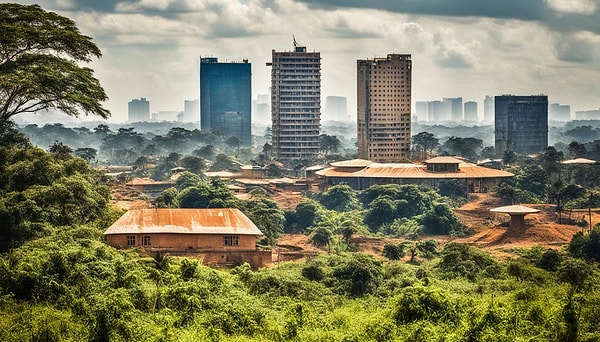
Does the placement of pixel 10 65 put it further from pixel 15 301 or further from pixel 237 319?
pixel 237 319

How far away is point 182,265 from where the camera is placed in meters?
43.4

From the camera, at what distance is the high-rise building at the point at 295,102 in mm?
146625

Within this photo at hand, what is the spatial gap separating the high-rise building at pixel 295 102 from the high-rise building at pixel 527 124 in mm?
49579

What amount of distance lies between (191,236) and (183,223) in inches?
45.0

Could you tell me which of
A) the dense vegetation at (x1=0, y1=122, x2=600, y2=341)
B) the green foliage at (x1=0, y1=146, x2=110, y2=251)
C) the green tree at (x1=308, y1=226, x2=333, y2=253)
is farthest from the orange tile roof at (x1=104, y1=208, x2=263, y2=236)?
the green tree at (x1=308, y1=226, x2=333, y2=253)

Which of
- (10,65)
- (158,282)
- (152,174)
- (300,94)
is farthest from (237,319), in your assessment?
(300,94)

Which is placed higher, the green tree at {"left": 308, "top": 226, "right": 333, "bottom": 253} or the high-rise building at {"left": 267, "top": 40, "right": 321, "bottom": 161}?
the high-rise building at {"left": 267, "top": 40, "right": 321, "bottom": 161}

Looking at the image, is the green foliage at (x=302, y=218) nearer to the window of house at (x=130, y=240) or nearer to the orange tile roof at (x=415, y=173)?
the orange tile roof at (x=415, y=173)

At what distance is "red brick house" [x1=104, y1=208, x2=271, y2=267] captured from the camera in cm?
5256

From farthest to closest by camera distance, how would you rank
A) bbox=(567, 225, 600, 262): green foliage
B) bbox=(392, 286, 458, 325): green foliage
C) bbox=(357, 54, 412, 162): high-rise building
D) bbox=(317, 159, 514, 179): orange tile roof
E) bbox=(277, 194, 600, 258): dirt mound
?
1. bbox=(357, 54, 412, 162): high-rise building
2. bbox=(317, 159, 514, 179): orange tile roof
3. bbox=(277, 194, 600, 258): dirt mound
4. bbox=(567, 225, 600, 262): green foliage
5. bbox=(392, 286, 458, 325): green foliage

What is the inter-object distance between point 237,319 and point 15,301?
26.9 feet

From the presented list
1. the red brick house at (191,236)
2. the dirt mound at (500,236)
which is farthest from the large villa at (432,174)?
the red brick house at (191,236)

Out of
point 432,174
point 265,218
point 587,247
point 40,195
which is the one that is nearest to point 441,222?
point 265,218

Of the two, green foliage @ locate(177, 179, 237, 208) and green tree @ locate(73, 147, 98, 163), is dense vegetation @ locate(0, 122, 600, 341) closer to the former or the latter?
green foliage @ locate(177, 179, 237, 208)
